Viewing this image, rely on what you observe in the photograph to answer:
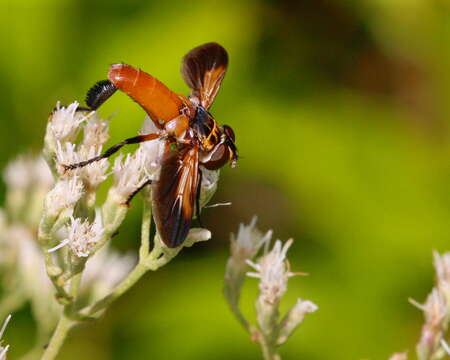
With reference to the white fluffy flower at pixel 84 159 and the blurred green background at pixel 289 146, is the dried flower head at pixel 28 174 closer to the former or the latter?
the blurred green background at pixel 289 146

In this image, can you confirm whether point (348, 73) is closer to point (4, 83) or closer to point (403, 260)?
point (403, 260)

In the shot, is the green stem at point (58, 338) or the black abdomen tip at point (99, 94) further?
the black abdomen tip at point (99, 94)

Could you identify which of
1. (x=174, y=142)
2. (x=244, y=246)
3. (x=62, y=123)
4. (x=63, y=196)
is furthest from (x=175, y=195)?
(x=244, y=246)

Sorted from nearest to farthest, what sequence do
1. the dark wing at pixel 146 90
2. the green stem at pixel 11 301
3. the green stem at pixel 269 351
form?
the dark wing at pixel 146 90
the green stem at pixel 269 351
the green stem at pixel 11 301

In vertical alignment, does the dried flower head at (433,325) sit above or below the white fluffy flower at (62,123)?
below

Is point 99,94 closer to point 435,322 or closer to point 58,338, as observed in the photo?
point 58,338

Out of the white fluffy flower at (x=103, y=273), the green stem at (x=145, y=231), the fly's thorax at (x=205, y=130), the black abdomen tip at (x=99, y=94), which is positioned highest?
the black abdomen tip at (x=99, y=94)

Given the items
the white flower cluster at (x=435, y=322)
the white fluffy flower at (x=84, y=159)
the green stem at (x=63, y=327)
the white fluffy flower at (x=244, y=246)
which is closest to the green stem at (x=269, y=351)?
the white fluffy flower at (x=244, y=246)
